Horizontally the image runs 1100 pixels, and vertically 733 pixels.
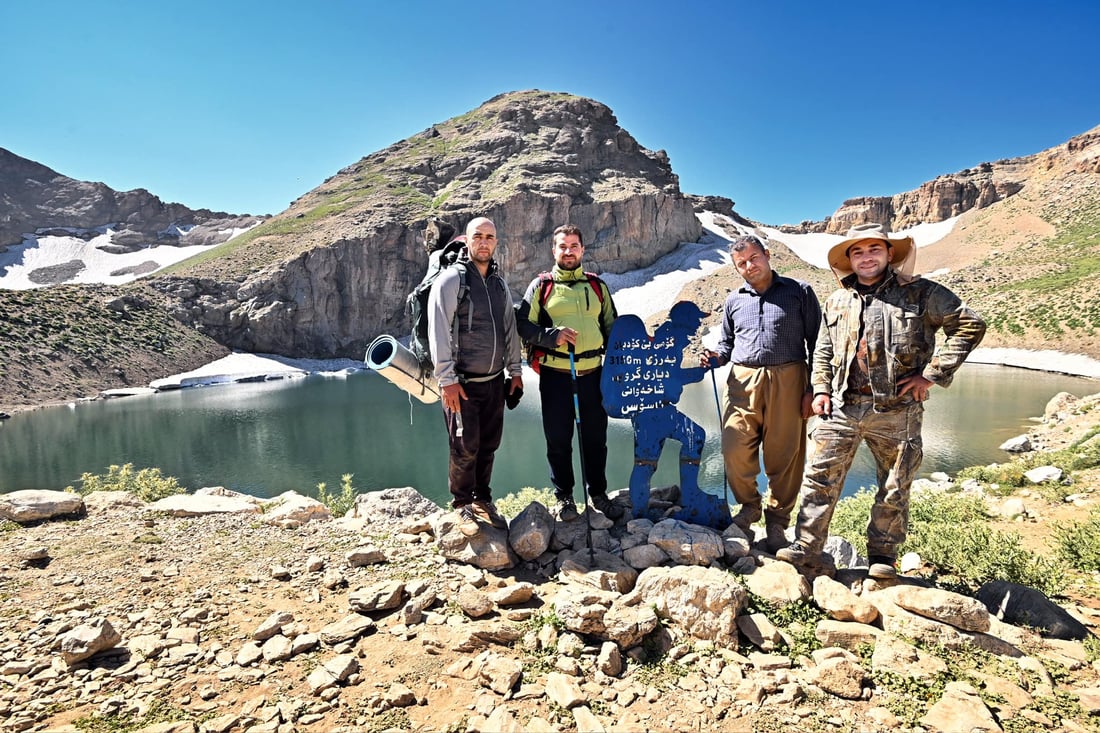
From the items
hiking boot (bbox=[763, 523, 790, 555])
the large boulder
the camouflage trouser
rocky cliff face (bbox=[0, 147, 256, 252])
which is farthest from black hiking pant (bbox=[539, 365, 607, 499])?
rocky cliff face (bbox=[0, 147, 256, 252])

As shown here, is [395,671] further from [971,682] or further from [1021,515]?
[1021,515]

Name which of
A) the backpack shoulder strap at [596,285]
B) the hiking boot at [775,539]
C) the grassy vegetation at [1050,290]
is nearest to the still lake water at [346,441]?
the grassy vegetation at [1050,290]

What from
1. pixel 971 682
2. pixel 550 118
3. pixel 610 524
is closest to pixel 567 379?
pixel 610 524

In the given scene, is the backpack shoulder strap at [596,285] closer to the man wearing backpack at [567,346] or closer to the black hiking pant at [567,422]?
the man wearing backpack at [567,346]

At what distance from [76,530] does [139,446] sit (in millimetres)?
24400

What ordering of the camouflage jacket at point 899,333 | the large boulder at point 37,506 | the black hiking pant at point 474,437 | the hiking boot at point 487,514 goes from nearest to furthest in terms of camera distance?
the camouflage jacket at point 899,333 < the black hiking pant at point 474,437 < the hiking boot at point 487,514 < the large boulder at point 37,506

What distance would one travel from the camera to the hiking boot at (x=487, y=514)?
4.03 metres

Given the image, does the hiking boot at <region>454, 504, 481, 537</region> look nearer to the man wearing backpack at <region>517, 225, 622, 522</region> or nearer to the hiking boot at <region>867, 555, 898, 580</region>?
the man wearing backpack at <region>517, 225, 622, 522</region>

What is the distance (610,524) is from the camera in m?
4.21

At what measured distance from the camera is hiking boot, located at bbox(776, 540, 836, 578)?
11.6 feet

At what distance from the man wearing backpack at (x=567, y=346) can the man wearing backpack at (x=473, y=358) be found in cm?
26

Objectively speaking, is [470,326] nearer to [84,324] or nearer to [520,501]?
[520,501]

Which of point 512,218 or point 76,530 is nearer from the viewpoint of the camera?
point 76,530

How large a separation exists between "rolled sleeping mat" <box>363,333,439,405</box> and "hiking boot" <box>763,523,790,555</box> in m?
2.84
